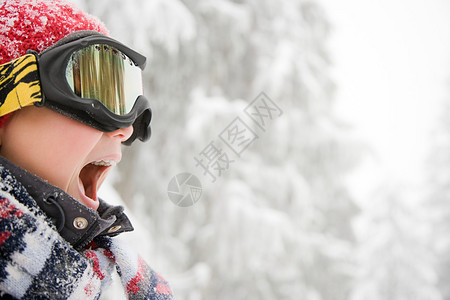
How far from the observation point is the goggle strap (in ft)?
2.16

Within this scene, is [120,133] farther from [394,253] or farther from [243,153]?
[394,253]

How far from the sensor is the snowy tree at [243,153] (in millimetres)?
4195

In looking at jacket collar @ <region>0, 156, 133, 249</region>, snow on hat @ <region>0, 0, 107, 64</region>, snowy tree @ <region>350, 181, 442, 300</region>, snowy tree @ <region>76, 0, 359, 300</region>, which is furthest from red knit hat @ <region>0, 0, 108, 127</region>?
snowy tree @ <region>350, 181, 442, 300</region>

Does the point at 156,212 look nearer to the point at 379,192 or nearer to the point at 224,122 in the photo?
the point at 224,122

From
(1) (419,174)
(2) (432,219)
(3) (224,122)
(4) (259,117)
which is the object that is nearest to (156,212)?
(3) (224,122)

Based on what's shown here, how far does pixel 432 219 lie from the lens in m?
11.0

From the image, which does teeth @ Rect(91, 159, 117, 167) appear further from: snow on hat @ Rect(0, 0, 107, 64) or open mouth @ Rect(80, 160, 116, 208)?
snow on hat @ Rect(0, 0, 107, 64)

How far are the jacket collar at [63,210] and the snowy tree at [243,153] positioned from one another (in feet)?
7.33

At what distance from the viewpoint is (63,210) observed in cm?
68

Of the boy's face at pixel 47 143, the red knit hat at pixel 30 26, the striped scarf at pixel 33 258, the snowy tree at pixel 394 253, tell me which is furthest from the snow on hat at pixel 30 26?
the snowy tree at pixel 394 253

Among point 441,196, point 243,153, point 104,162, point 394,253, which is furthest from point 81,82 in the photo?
point 441,196

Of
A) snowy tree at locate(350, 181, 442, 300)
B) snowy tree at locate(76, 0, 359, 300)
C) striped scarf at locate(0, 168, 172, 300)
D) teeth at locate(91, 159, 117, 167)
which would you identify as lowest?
striped scarf at locate(0, 168, 172, 300)

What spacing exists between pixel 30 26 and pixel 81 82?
0.46 ft

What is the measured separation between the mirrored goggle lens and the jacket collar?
178 millimetres
